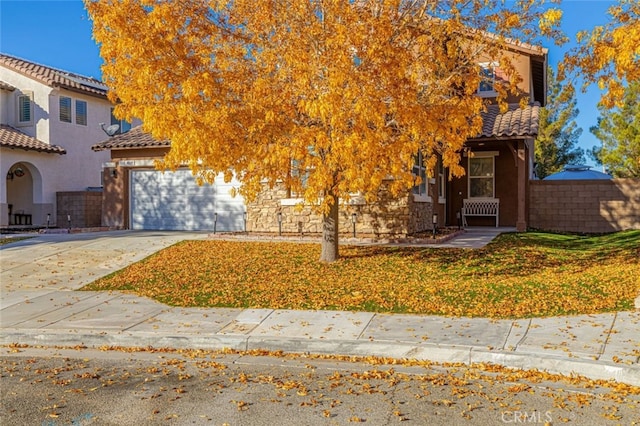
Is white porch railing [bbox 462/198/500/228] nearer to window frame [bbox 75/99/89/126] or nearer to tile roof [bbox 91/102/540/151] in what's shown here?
tile roof [bbox 91/102/540/151]

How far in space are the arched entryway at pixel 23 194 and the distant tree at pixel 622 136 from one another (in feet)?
85.8

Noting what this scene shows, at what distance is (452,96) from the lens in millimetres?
11234

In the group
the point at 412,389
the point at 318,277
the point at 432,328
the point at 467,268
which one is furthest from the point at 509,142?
the point at 412,389

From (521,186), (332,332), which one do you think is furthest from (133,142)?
(332,332)

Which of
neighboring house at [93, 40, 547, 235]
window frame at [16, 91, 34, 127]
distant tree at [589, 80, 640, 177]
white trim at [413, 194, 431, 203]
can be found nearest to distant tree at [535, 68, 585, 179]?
distant tree at [589, 80, 640, 177]

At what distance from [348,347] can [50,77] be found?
22892mm

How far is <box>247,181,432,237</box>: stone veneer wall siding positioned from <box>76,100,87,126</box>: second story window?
12.8m

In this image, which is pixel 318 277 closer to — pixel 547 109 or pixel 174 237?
pixel 174 237

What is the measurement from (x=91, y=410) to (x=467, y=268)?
27.8 ft

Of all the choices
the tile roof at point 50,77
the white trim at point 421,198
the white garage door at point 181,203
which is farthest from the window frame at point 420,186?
the tile roof at point 50,77

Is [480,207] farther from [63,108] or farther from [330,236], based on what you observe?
[63,108]

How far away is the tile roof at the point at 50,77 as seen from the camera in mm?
25172

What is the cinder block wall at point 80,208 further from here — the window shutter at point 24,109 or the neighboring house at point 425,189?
the window shutter at point 24,109

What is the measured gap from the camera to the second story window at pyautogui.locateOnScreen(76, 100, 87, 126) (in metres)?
26.9
